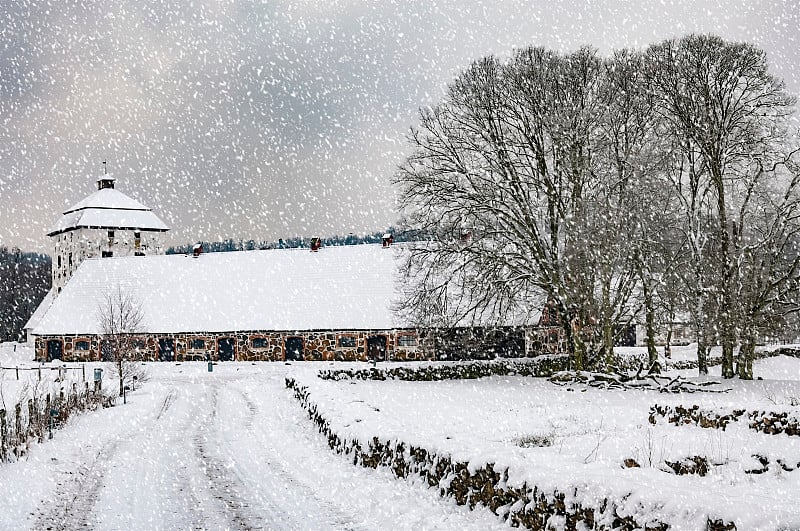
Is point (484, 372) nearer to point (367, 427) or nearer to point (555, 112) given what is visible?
point (555, 112)

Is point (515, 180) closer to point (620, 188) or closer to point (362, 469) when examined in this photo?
point (620, 188)

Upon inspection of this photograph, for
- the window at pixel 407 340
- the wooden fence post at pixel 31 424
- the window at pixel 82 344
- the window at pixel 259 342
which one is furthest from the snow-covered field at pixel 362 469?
the window at pixel 82 344

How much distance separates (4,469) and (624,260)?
70.5ft

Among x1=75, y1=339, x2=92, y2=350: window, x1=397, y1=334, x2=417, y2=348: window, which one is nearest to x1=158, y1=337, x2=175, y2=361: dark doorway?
x1=75, y1=339, x2=92, y2=350: window

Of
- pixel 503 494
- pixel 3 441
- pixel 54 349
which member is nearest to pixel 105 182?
pixel 54 349

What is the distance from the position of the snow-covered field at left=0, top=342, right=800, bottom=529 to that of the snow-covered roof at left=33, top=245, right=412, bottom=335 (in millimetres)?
23094

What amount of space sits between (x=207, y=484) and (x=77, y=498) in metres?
1.86

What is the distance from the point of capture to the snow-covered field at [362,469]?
317 inches

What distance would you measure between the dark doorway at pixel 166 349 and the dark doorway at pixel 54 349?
22.6 ft

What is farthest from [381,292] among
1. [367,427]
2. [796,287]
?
[367,427]

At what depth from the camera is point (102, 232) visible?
207 ft

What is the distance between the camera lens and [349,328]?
144 ft

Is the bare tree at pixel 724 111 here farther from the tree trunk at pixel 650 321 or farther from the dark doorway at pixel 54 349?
the dark doorway at pixel 54 349

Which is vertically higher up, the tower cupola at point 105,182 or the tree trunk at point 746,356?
the tower cupola at point 105,182
